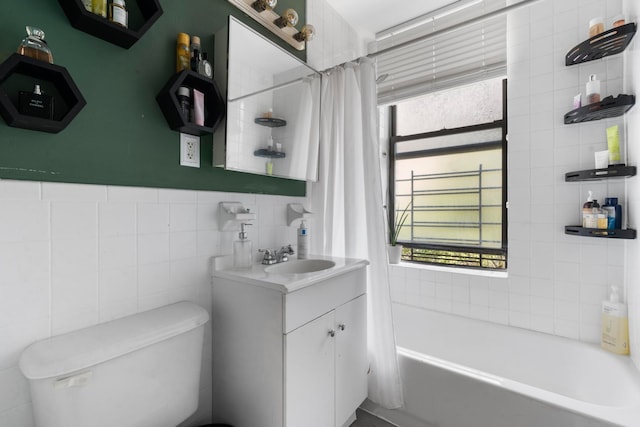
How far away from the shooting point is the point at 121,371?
2.61 ft

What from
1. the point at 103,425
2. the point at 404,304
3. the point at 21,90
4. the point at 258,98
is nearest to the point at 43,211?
the point at 21,90

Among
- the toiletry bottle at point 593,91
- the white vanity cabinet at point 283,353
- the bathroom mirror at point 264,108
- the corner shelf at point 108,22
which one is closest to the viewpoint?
the corner shelf at point 108,22

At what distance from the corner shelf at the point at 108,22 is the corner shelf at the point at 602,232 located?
7.17ft

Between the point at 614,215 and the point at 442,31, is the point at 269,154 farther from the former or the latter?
the point at 614,215

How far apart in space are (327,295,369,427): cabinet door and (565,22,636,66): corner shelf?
175 cm

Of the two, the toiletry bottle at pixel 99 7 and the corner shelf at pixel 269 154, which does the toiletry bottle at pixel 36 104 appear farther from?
the corner shelf at pixel 269 154

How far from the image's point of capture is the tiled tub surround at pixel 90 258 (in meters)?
0.76

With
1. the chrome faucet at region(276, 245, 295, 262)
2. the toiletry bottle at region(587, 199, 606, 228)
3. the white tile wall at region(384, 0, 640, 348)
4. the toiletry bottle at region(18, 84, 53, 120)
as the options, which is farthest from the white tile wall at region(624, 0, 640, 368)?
the toiletry bottle at region(18, 84, 53, 120)

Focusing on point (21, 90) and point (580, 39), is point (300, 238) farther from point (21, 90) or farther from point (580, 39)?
point (580, 39)

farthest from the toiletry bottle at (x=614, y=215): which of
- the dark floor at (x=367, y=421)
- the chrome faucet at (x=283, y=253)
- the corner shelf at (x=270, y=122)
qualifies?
the corner shelf at (x=270, y=122)

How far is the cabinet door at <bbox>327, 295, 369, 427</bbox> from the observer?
128cm

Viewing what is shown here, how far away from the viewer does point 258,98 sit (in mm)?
1427

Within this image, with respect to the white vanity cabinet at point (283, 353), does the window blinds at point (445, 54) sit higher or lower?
higher

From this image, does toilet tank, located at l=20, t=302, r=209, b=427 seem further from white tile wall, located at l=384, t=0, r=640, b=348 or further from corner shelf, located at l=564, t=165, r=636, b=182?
corner shelf, located at l=564, t=165, r=636, b=182
